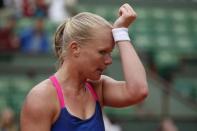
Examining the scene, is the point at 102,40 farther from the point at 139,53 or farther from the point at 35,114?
the point at 139,53

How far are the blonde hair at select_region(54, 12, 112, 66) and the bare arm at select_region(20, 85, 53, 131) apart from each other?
280 mm

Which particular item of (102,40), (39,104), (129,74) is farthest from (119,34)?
(39,104)

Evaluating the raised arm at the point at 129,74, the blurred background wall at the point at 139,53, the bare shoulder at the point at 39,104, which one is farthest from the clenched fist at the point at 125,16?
the blurred background wall at the point at 139,53

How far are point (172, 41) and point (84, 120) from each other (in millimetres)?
9450

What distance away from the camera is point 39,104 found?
120 inches

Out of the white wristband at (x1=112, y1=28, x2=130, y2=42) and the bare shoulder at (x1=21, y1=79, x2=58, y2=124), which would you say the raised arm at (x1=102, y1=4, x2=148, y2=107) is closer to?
the white wristband at (x1=112, y1=28, x2=130, y2=42)

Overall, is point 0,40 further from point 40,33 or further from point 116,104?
point 116,104

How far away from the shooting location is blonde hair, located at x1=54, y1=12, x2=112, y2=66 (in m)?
3.13

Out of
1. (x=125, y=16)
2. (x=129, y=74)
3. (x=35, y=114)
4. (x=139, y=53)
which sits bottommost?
(x=139, y=53)

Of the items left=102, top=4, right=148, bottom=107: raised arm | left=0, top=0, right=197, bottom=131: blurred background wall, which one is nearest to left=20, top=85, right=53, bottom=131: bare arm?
left=102, top=4, right=148, bottom=107: raised arm

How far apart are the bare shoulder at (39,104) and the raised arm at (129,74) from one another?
356 millimetres

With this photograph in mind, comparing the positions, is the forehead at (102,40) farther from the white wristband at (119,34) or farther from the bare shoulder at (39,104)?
the bare shoulder at (39,104)

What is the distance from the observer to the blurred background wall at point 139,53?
9.99 m

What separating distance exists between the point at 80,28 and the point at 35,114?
0.46m
